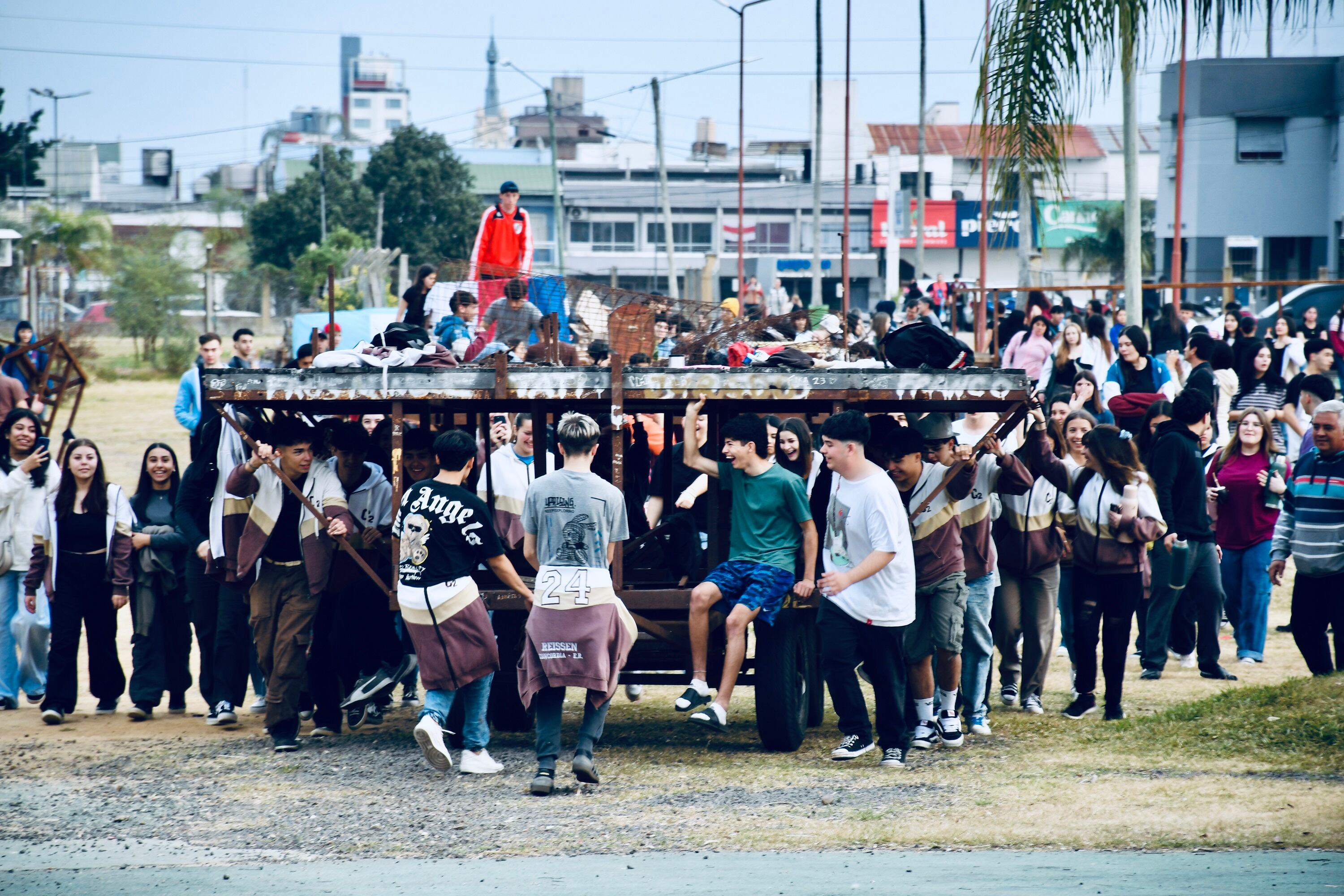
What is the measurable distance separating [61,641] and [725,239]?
71518 mm

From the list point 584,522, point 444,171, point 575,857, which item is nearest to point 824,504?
point 584,522

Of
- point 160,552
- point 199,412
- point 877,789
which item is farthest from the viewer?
point 199,412

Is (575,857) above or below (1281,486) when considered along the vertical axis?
below

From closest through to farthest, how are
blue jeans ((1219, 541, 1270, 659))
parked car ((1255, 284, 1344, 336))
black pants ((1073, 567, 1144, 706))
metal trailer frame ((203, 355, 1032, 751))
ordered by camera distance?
1. metal trailer frame ((203, 355, 1032, 751))
2. black pants ((1073, 567, 1144, 706))
3. blue jeans ((1219, 541, 1270, 659))
4. parked car ((1255, 284, 1344, 336))

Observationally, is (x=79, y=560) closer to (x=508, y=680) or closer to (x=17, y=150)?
(x=508, y=680)

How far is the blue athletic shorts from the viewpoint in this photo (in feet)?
25.7

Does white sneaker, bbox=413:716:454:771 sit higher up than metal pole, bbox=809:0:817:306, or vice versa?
metal pole, bbox=809:0:817:306

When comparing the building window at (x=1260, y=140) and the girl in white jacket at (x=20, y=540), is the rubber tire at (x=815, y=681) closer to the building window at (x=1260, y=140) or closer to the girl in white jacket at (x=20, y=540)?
the girl in white jacket at (x=20, y=540)

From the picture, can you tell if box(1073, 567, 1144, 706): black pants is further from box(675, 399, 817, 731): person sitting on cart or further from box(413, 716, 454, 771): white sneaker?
box(413, 716, 454, 771): white sneaker

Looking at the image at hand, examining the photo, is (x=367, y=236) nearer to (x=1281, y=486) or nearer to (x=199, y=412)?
(x=199, y=412)

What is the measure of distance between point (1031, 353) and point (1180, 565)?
5.78m

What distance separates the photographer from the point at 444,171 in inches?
2382

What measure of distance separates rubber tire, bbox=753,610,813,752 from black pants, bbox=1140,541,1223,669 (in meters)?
3.44

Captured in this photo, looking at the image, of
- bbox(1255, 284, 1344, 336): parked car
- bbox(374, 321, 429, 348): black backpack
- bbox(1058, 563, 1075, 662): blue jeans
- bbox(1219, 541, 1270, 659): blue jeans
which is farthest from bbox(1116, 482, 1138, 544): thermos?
bbox(1255, 284, 1344, 336): parked car
